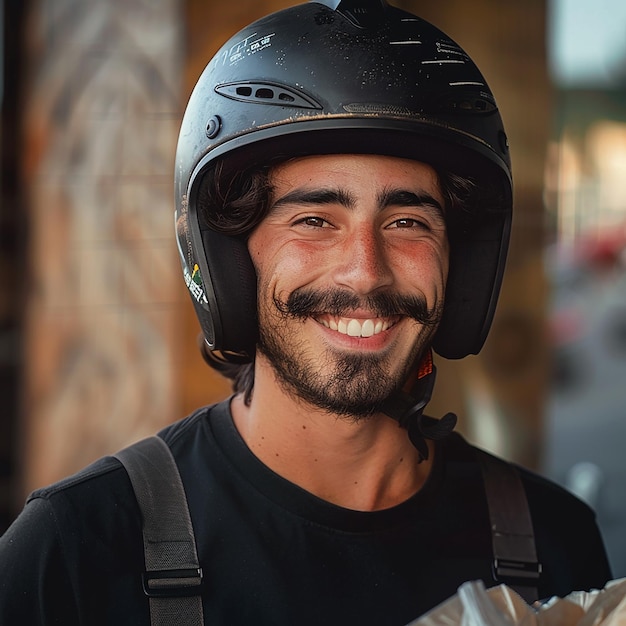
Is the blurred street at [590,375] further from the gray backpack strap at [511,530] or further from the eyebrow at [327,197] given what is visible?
the eyebrow at [327,197]

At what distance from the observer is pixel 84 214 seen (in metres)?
4.34

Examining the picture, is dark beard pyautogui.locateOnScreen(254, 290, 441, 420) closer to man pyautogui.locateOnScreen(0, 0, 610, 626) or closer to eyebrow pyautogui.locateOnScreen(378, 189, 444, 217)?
man pyautogui.locateOnScreen(0, 0, 610, 626)

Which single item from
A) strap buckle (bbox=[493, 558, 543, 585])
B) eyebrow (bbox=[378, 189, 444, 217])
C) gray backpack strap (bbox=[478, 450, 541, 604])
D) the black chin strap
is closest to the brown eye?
eyebrow (bbox=[378, 189, 444, 217])

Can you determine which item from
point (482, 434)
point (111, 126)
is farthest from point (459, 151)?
point (482, 434)

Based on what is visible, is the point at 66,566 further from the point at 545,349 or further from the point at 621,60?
the point at 621,60

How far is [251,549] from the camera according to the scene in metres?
1.97

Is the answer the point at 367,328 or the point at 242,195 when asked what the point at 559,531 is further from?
the point at 242,195

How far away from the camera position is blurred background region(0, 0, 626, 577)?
4211 mm

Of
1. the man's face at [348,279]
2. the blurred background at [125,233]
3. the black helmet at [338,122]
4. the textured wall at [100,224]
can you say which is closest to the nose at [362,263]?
the man's face at [348,279]

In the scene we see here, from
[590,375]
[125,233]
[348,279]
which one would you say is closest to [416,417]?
[348,279]

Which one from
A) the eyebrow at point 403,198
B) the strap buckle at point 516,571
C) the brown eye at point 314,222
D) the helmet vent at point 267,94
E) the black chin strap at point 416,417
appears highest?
the helmet vent at point 267,94

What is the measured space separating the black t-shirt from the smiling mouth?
0.30 meters

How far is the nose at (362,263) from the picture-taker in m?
1.98

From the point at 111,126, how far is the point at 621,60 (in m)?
4.48
